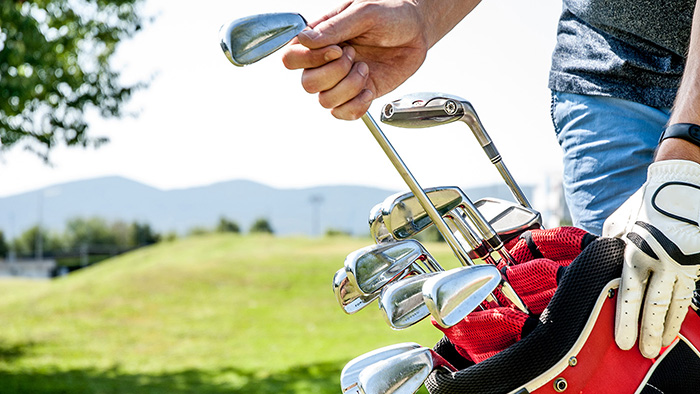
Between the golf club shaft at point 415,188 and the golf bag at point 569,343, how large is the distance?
0.14m

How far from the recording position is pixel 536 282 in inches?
47.1

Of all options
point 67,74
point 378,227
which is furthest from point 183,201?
point 378,227

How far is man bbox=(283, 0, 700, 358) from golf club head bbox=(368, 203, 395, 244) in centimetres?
19

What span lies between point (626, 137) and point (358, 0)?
60 cm

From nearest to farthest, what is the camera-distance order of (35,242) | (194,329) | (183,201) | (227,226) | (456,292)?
1. (456,292)
2. (194,329)
3. (227,226)
4. (35,242)
5. (183,201)

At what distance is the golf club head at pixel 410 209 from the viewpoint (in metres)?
1.34

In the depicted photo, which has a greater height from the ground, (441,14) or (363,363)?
(441,14)

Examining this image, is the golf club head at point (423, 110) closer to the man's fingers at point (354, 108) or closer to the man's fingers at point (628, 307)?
the man's fingers at point (354, 108)

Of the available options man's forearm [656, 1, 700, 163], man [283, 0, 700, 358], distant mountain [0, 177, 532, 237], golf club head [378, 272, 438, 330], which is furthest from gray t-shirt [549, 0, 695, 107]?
distant mountain [0, 177, 532, 237]

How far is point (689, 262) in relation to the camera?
1.09m

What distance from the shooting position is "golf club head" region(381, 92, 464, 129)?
1452 mm

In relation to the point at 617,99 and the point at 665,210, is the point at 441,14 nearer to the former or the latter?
the point at 617,99

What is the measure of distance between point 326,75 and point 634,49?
681 mm

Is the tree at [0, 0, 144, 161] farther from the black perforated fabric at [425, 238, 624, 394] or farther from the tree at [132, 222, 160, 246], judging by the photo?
the tree at [132, 222, 160, 246]
